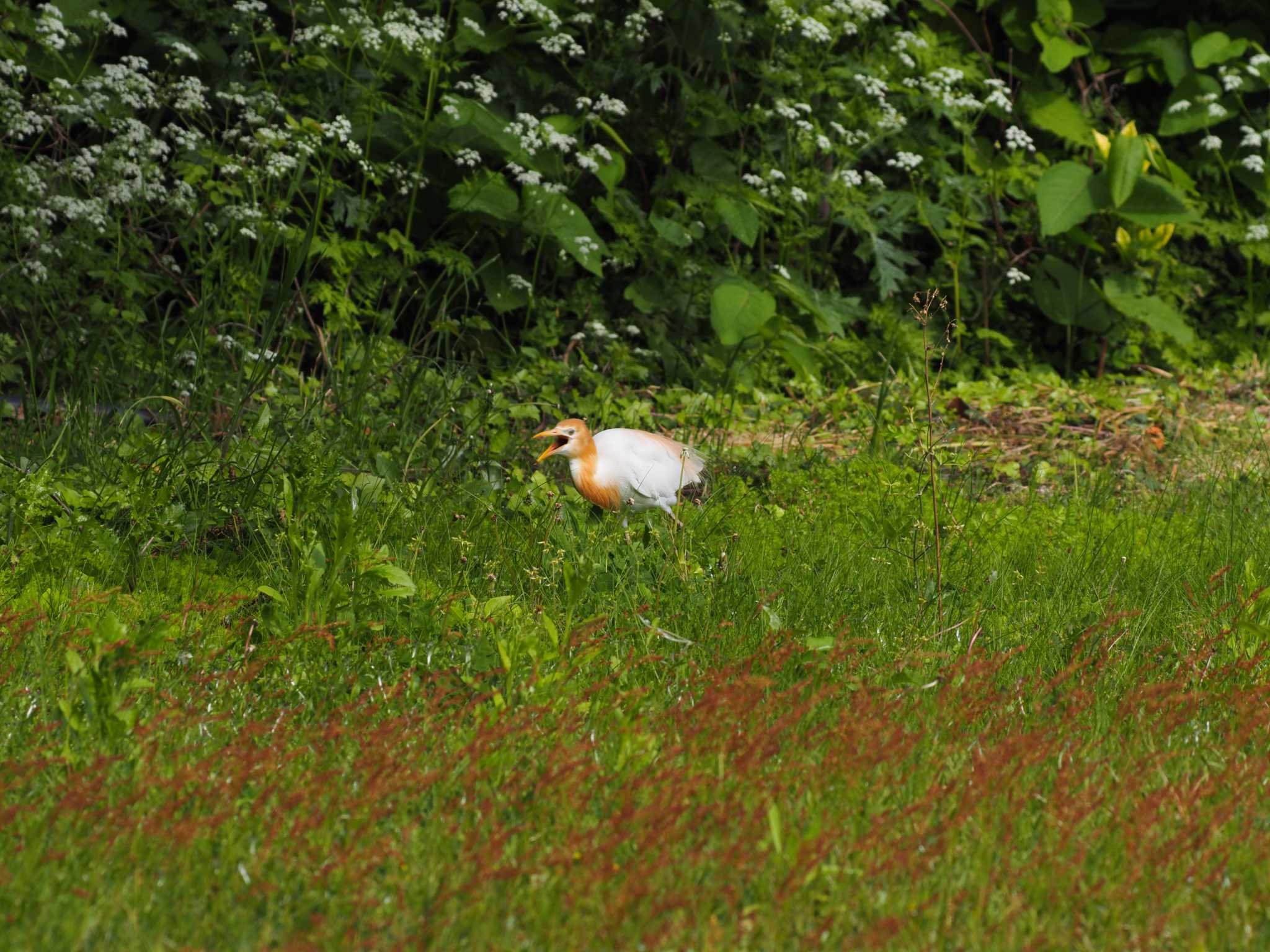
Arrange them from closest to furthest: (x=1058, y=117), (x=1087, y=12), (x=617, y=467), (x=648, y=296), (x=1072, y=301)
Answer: (x=617, y=467) → (x=648, y=296) → (x=1072, y=301) → (x=1058, y=117) → (x=1087, y=12)

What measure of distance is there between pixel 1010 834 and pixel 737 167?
5.01 m

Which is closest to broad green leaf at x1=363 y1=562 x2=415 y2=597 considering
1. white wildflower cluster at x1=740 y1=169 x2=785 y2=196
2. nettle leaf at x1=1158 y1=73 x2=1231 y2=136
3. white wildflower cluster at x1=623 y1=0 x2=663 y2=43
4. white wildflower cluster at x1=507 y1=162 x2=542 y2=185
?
white wildflower cluster at x1=507 y1=162 x2=542 y2=185

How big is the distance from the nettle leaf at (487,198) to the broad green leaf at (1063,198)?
2.61m

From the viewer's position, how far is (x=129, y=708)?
235cm

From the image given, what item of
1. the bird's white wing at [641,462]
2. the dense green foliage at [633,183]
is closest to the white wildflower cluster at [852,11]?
the dense green foliage at [633,183]

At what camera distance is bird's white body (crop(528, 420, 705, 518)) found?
3494 millimetres

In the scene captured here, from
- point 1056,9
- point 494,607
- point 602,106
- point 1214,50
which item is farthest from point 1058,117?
point 494,607

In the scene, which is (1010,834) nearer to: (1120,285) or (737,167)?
(737,167)

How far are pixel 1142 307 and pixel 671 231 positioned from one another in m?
2.51

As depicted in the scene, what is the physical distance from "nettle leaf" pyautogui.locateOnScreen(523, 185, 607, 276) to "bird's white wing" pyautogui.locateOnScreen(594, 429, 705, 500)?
2.24 meters

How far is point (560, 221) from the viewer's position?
5.84 m

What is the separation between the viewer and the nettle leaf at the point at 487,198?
5.79 meters

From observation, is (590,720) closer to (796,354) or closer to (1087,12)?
(796,354)

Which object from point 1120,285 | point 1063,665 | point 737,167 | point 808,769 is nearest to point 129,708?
point 808,769
